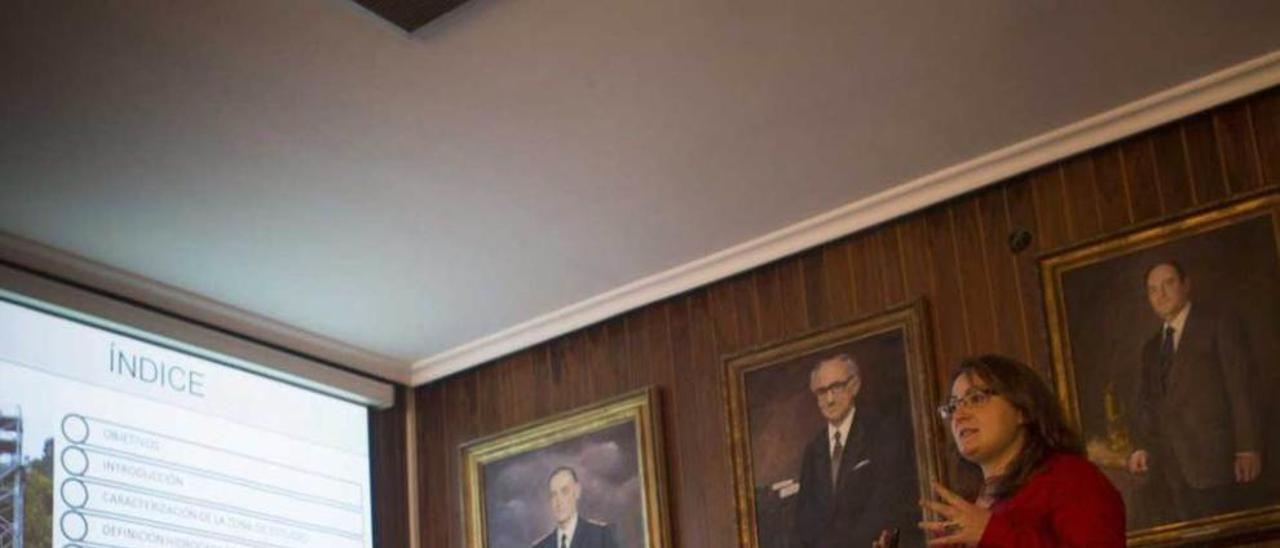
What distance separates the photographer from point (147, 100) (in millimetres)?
3777

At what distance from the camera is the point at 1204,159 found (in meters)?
4.07

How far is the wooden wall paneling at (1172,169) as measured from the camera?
13.4 feet

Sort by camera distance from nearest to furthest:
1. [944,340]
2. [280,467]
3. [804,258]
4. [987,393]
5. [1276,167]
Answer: [987,393], [1276,167], [944,340], [804,258], [280,467]

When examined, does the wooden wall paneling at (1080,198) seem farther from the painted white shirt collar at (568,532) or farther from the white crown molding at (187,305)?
the white crown molding at (187,305)

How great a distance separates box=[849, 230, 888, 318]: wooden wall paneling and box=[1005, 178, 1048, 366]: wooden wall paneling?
403 mm

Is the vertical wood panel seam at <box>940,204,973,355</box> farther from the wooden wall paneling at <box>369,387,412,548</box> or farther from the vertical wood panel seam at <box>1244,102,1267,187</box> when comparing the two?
the wooden wall paneling at <box>369,387,412,548</box>

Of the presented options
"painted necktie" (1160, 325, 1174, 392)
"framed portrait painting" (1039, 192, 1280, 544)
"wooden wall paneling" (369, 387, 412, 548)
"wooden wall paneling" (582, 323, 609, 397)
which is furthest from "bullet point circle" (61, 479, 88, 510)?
"painted necktie" (1160, 325, 1174, 392)

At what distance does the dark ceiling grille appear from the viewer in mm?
3463

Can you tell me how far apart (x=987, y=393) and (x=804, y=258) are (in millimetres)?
2073

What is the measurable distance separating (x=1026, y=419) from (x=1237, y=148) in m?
1.68

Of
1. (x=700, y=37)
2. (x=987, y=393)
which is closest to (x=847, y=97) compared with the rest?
(x=700, y=37)

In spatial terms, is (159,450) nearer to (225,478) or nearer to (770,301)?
(225,478)

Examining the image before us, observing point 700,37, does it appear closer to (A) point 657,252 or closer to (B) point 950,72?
(B) point 950,72

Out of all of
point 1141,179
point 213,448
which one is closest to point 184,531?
point 213,448
